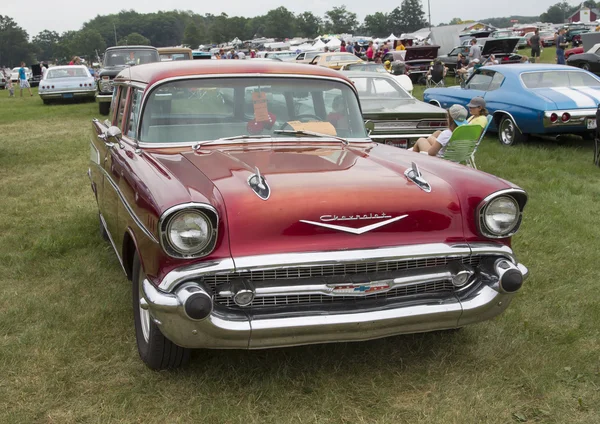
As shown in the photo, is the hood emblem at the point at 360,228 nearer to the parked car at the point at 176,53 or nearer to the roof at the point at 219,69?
the roof at the point at 219,69

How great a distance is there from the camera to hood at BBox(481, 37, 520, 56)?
22.3 metres

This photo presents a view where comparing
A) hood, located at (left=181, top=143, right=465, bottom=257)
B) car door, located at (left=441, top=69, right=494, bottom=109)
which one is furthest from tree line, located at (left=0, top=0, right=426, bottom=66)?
hood, located at (left=181, top=143, right=465, bottom=257)

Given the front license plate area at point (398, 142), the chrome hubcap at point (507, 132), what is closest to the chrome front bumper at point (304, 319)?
the front license plate area at point (398, 142)

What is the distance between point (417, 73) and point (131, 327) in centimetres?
2129

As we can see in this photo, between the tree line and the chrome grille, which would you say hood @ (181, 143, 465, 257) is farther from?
the tree line

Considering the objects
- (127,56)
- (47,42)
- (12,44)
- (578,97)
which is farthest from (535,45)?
(47,42)

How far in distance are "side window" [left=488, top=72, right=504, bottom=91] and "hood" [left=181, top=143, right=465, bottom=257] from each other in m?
7.96

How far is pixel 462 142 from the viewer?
702 cm

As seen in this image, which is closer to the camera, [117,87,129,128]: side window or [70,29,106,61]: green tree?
[117,87,129,128]: side window

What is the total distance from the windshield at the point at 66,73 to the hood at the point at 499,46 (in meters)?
13.2

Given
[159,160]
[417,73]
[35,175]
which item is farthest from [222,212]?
[417,73]

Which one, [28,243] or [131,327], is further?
[28,243]

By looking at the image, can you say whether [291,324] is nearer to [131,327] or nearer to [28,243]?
[131,327]

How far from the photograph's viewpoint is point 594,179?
27.4ft
